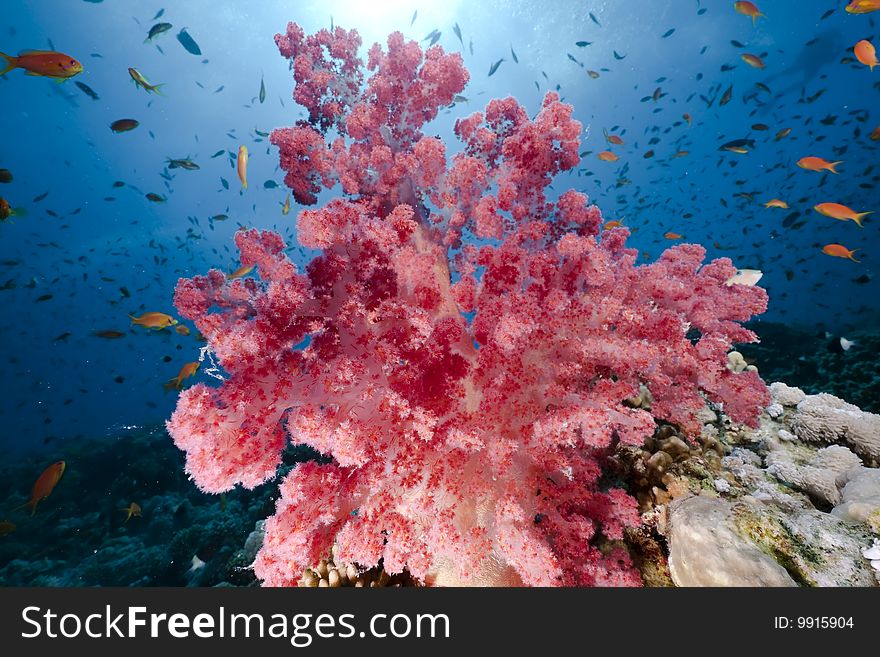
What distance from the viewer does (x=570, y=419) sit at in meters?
2.25

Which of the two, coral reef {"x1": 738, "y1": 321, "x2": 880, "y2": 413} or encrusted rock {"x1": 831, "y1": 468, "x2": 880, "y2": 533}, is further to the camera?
coral reef {"x1": 738, "y1": 321, "x2": 880, "y2": 413}

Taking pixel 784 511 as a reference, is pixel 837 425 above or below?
above

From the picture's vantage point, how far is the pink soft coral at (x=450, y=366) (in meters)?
2.27

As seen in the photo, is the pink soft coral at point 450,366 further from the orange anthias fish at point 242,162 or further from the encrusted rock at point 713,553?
the orange anthias fish at point 242,162

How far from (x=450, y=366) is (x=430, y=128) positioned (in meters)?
53.4

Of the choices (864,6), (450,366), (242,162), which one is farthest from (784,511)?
(864,6)

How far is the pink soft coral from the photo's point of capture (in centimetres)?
227

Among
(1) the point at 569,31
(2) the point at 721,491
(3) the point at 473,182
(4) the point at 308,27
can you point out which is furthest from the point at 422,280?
(1) the point at 569,31

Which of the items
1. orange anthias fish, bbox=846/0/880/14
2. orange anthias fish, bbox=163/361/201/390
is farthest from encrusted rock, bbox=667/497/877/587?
orange anthias fish, bbox=846/0/880/14

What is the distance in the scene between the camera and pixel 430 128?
48750 mm

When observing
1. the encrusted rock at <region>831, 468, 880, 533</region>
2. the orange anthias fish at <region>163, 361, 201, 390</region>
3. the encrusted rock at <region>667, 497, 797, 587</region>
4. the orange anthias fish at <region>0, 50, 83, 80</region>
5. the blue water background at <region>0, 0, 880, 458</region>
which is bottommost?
the encrusted rock at <region>667, 497, 797, 587</region>

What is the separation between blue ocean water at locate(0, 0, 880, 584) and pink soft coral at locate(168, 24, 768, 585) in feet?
34.1

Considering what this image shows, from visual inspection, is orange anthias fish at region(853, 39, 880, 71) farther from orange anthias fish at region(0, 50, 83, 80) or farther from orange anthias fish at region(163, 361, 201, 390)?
orange anthias fish at region(163, 361, 201, 390)

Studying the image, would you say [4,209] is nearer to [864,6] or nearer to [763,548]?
[763,548]
